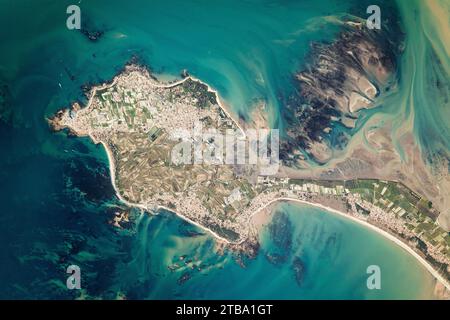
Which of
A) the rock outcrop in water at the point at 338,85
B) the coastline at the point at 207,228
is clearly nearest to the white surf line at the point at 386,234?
the coastline at the point at 207,228

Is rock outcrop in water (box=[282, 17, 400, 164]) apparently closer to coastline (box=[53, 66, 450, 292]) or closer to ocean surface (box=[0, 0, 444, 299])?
ocean surface (box=[0, 0, 444, 299])

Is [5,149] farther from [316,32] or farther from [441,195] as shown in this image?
[441,195]

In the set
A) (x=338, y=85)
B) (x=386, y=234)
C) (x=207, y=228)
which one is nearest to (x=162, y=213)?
(x=207, y=228)

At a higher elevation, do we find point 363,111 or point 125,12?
point 125,12

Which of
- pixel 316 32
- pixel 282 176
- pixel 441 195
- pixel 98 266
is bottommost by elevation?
pixel 98 266

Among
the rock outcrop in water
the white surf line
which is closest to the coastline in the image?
the white surf line
